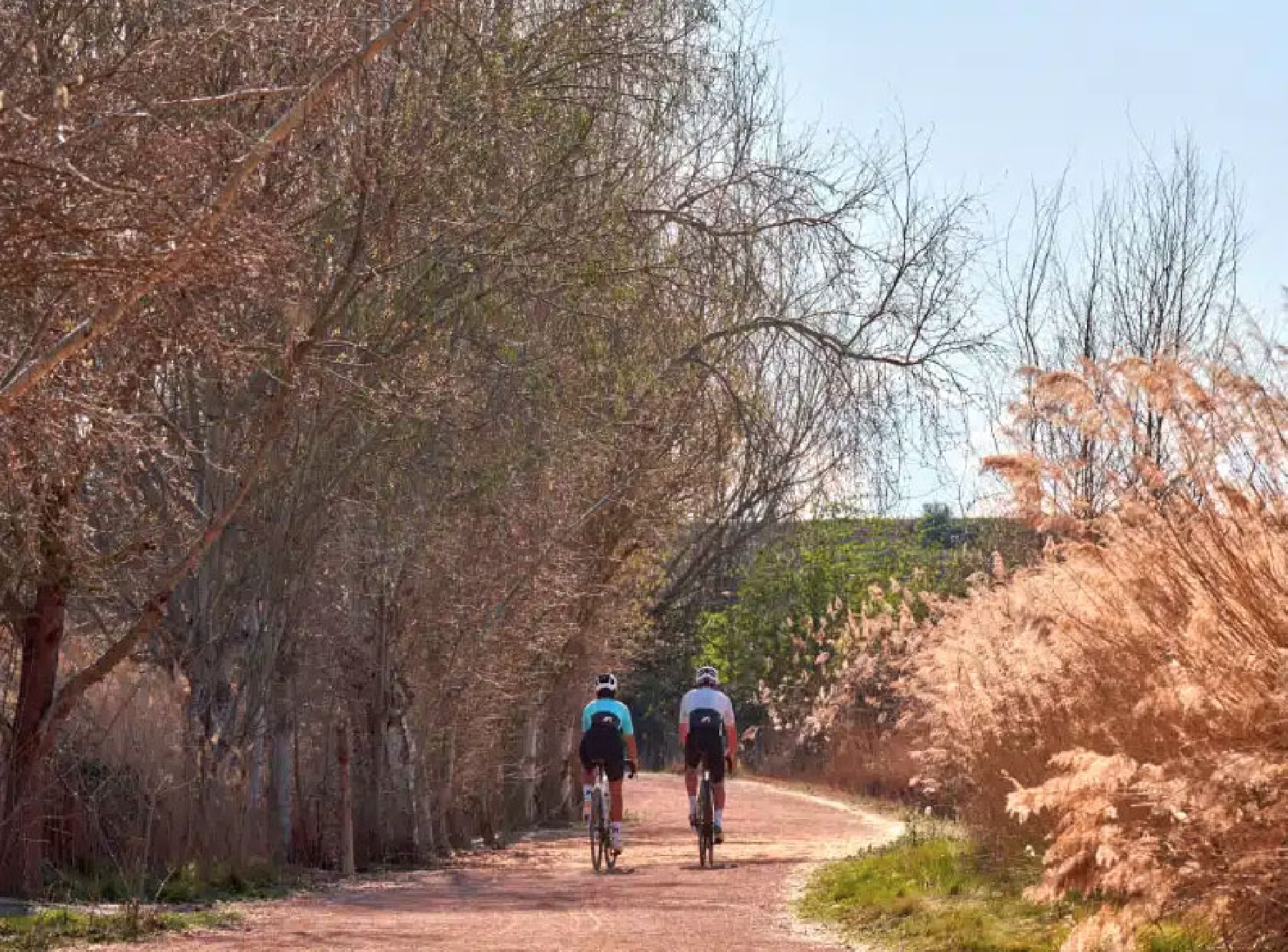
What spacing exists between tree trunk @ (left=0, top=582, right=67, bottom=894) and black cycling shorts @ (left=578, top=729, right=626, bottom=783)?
6.43 metres

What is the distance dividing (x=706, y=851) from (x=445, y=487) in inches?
174

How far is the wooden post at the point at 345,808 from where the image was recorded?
20.8 meters

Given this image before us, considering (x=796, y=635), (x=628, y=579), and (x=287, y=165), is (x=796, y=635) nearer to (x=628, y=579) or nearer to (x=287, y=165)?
(x=628, y=579)

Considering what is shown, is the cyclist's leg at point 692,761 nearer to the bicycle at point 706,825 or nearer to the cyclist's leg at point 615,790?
the bicycle at point 706,825

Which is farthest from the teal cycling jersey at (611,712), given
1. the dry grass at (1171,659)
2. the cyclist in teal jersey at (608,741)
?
the dry grass at (1171,659)

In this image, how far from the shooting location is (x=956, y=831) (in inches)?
774

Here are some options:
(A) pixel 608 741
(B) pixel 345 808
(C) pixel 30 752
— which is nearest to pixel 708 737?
(A) pixel 608 741

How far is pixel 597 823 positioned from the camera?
68.4ft

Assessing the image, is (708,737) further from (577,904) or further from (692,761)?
(577,904)

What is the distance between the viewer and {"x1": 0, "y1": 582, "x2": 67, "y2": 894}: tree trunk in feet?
51.8

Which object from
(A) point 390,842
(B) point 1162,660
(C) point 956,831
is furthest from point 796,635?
(B) point 1162,660

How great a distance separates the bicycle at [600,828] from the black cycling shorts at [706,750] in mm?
969

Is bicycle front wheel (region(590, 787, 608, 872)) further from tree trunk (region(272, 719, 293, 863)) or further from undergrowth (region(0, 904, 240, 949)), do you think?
undergrowth (region(0, 904, 240, 949))

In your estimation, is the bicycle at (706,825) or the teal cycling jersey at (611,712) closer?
the bicycle at (706,825)
